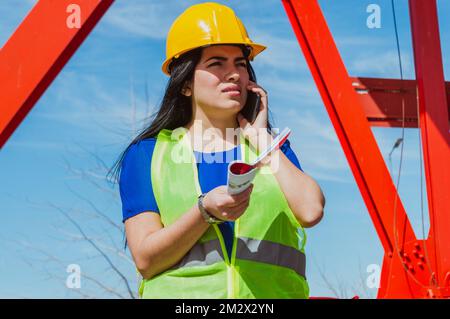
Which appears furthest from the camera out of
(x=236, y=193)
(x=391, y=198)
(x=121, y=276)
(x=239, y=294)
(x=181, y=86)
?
(x=121, y=276)

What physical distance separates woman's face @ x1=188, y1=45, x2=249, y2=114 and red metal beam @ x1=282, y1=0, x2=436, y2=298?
396 centimetres

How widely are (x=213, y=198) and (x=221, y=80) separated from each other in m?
0.51

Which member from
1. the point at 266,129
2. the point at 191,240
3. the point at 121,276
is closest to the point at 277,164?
the point at 266,129

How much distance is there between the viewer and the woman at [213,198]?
2.37m

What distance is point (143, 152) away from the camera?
256 cm

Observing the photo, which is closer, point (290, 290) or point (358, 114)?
point (290, 290)

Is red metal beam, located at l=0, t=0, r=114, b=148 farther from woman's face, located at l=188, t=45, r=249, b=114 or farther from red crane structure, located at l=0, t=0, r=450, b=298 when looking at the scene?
woman's face, located at l=188, t=45, r=249, b=114

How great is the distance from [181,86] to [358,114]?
13.3 feet

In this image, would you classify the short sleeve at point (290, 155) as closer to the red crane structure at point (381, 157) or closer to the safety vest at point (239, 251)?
the safety vest at point (239, 251)

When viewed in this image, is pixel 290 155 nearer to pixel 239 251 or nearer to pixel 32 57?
pixel 239 251

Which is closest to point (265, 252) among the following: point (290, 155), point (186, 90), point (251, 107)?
point (290, 155)

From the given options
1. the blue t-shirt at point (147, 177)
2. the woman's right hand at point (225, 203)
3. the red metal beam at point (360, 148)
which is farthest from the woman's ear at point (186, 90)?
the red metal beam at point (360, 148)

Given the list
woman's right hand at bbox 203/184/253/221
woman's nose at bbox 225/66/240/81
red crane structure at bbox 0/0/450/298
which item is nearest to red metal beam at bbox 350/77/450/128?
red crane structure at bbox 0/0/450/298

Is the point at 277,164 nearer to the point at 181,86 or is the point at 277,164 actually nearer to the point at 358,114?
the point at 181,86
